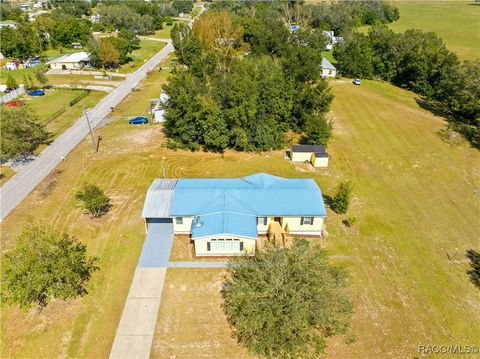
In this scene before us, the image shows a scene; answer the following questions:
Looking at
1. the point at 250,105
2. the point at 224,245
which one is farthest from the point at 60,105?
the point at 224,245

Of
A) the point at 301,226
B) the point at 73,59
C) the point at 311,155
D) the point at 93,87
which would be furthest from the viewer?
the point at 73,59

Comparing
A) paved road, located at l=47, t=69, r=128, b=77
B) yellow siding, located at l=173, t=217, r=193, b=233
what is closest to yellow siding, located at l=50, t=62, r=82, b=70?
paved road, located at l=47, t=69, r=128, b=77

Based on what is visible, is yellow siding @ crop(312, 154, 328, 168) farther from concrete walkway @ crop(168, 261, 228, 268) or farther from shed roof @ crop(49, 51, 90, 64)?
shed roof @ crop(49, 51, 90, 64)

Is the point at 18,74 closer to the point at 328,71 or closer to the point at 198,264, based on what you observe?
the point at 328,71

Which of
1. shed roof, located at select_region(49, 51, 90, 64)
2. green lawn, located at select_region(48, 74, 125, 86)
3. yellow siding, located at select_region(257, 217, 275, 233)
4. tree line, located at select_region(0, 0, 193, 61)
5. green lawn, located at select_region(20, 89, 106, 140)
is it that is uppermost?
tree line, located at select_region(0, 0, 193, 61)

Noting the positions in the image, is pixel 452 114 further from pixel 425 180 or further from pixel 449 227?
pixel 449 227

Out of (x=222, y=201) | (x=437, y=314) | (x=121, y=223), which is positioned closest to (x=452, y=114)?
(x=437, y=314)
